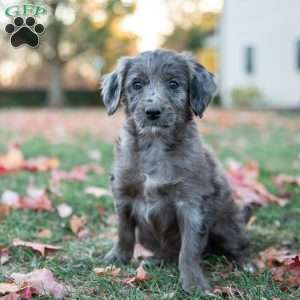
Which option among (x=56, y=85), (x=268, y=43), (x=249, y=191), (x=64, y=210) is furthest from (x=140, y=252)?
(x=56, y=85)

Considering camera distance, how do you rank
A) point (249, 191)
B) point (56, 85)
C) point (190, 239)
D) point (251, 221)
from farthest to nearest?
point (56, 85)
point (249, 191)
point (251, 221)
point (190, 239)

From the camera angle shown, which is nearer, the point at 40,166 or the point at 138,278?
the point at 138,278

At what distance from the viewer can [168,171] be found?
348 cm

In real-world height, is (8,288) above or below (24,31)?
below

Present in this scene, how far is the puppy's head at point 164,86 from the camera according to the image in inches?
138

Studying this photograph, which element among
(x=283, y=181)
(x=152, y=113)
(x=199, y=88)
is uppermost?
(x=199, y=88)

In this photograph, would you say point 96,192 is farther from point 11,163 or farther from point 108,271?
point 108,271

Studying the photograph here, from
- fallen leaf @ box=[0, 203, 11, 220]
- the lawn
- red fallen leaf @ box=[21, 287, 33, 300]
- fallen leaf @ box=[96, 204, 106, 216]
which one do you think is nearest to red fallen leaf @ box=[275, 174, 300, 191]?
the lawn

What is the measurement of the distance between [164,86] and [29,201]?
76.5 inches

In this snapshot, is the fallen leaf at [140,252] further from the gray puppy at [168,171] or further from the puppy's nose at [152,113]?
the puppy's nose at [152,113]

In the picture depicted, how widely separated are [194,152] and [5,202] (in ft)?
7.01

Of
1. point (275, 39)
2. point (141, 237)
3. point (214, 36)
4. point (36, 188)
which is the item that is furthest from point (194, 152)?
point (214, 36)

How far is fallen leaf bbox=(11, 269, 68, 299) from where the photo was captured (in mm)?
3059

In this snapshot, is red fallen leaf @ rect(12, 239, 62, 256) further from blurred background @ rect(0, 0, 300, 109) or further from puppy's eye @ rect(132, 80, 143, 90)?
blurred background @ rect(0, 0, 300, 109)
